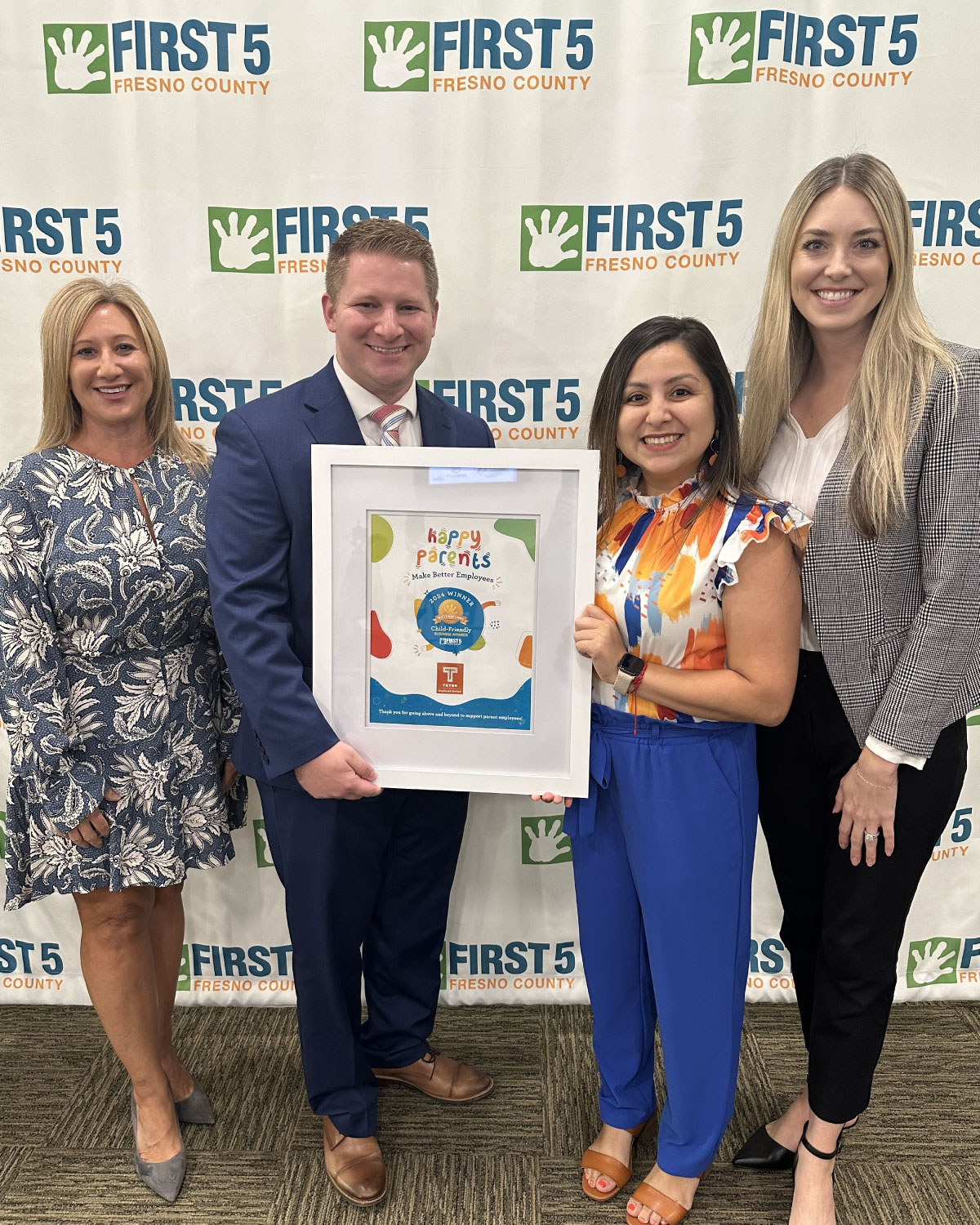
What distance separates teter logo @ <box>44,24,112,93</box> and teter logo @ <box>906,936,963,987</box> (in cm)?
319

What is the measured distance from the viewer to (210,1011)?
2625 millimetres

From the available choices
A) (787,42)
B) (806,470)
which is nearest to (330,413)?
(806,470)

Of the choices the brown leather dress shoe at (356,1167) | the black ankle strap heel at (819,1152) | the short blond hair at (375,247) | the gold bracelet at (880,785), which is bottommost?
the brown leather dress shoe at (356,1167)

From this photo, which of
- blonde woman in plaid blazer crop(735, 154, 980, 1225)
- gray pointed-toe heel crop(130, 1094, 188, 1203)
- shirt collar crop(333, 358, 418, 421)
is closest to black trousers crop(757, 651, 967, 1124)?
blonde woman in plaid blazer crop(735, 154, 980, 1225)

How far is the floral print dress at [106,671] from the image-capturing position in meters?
1.78

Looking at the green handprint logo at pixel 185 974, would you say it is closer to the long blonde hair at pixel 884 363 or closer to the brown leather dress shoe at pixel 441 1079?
the brown leather dress shoe at pixel 441 1079

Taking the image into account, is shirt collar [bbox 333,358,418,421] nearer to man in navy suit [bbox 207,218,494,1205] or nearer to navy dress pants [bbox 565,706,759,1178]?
man in navy suit [bbox 207,218,494,1205]

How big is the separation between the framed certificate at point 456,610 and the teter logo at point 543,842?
911 millimetres

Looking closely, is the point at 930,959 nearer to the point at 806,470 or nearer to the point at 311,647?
the point at 806,470

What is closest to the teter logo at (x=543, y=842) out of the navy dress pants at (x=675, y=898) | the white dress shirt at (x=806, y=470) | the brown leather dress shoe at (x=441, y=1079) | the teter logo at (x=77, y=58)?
the brown leather dress shoe at (x=441, y=1079)

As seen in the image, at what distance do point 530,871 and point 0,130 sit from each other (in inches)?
94.1

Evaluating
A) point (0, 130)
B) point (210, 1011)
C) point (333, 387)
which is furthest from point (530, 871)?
point (0, 130)

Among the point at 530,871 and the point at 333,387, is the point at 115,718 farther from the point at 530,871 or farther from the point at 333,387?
the point at 530,871

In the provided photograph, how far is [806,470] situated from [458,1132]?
5.57 feet
